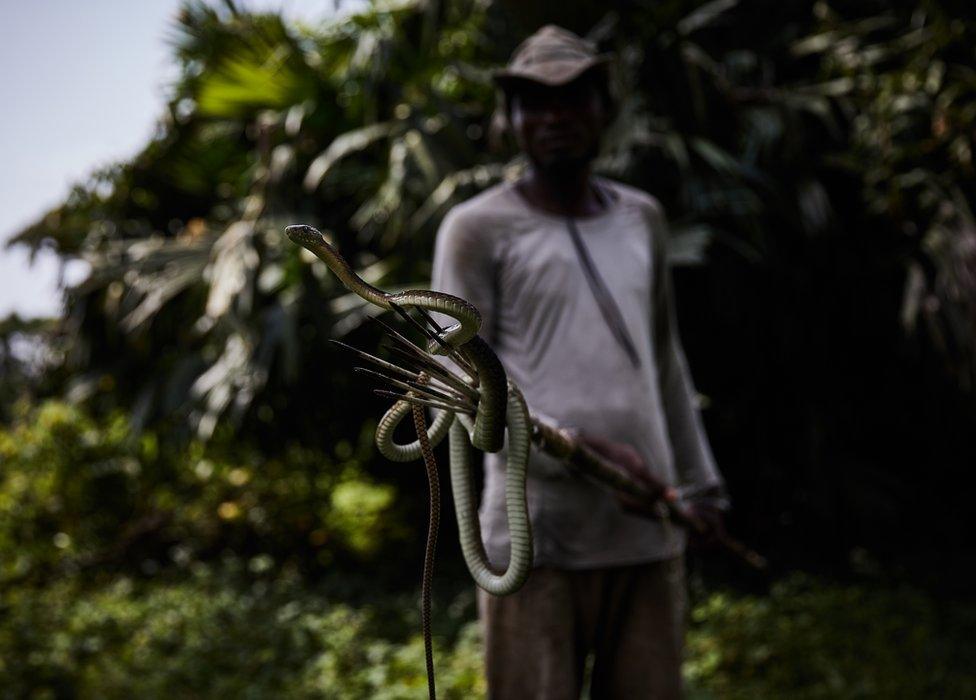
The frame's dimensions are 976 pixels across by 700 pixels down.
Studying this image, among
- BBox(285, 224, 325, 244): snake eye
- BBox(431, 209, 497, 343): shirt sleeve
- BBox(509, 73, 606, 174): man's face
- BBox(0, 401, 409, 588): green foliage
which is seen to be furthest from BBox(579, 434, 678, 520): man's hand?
BBox(0, 401, 409, 588): green foliage

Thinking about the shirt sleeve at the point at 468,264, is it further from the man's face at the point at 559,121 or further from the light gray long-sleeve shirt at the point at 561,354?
the man's face at the point at 559,121

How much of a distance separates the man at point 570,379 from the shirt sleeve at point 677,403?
0.15 meters

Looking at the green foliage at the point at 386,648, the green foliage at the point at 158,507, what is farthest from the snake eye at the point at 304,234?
the green foliage at the point at 158,507

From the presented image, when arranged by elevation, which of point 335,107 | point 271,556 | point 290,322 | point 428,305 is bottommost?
point 271,556

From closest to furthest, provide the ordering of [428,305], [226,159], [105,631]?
1. [428,305]
2. [105,631]
3. [226,159]

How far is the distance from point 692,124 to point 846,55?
2.55ft

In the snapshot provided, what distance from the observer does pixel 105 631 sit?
4582 millimetres

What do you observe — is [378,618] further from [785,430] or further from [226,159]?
[226,159]

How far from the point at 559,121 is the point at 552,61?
11 cm

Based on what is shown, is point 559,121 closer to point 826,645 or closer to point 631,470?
point 631,470

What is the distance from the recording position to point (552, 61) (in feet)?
5.56

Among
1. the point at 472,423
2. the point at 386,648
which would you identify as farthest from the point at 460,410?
the point at 386,648

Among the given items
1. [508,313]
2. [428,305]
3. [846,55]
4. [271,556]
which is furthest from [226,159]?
[428,305]

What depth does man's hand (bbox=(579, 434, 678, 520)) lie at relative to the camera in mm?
1540
